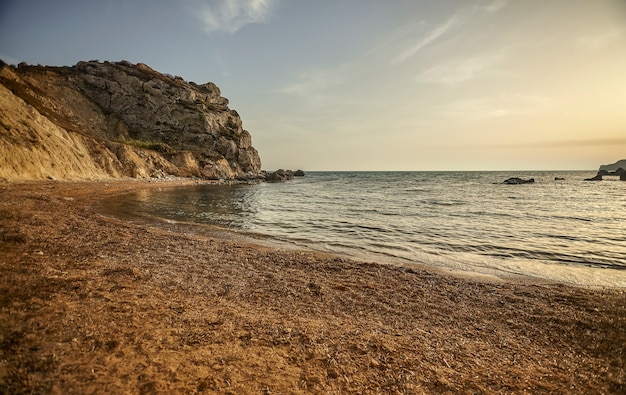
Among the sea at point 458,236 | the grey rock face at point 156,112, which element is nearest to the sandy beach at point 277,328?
the sea at point 458,236

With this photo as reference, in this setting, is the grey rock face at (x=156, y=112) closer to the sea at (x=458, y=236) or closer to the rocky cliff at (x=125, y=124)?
the rocky cliff at (x=125, y=124)

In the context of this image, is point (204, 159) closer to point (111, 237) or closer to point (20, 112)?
point (20, 112)

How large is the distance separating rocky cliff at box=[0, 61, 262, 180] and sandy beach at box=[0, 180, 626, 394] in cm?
3640

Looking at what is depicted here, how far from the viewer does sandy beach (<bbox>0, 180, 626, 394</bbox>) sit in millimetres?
4008

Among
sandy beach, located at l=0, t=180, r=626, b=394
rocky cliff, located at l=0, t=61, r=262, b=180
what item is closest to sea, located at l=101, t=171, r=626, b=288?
sandy beach, located at l=0, t=180, r=626, b=394

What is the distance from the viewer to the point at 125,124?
73.4 m

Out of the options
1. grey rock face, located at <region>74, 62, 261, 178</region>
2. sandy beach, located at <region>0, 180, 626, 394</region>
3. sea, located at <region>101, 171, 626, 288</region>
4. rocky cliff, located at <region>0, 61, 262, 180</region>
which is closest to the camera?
sandy beach, located at <region>0, 180, 626, 394</region>

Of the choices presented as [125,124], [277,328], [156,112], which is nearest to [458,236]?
[277,328]

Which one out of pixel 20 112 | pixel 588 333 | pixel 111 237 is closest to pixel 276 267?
pixel 111 237

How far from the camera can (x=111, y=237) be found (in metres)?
11.8

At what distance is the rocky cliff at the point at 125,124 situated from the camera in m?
40.0

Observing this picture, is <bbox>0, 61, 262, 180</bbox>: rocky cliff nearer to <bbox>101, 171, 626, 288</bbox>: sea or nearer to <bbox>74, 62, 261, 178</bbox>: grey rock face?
<bbox>74, 62, 261, 178</bbox>: grey rock face

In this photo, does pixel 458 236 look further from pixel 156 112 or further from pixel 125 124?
pixel 125 124

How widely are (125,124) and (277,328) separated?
87795mm
